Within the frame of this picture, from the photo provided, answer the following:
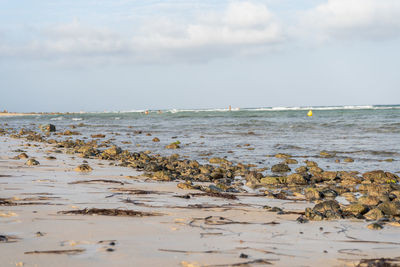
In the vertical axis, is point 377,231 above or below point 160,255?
below

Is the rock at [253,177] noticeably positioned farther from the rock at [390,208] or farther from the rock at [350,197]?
the rock at [390,208]

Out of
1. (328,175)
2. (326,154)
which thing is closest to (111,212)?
(328,175)

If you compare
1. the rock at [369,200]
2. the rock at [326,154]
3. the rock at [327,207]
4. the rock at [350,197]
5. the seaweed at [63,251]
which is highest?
the seaweed at [63,251]

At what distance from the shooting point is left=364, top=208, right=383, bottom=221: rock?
16.8 feet

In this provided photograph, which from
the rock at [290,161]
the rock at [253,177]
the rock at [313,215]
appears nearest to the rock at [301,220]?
the rock at [313,215]

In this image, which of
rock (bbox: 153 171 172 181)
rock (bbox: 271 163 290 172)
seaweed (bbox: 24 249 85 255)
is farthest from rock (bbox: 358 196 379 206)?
seaweed (bbox: 24 249 85 255)

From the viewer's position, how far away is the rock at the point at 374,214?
511 centimetres

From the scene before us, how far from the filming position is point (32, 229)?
3.60 metres

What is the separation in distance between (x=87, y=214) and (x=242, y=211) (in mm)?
1898

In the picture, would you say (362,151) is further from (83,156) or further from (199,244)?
(199,244)

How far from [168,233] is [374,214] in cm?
295

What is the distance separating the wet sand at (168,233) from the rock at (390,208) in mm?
927

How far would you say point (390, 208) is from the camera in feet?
18.0

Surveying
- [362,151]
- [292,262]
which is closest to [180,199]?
[292,262]
